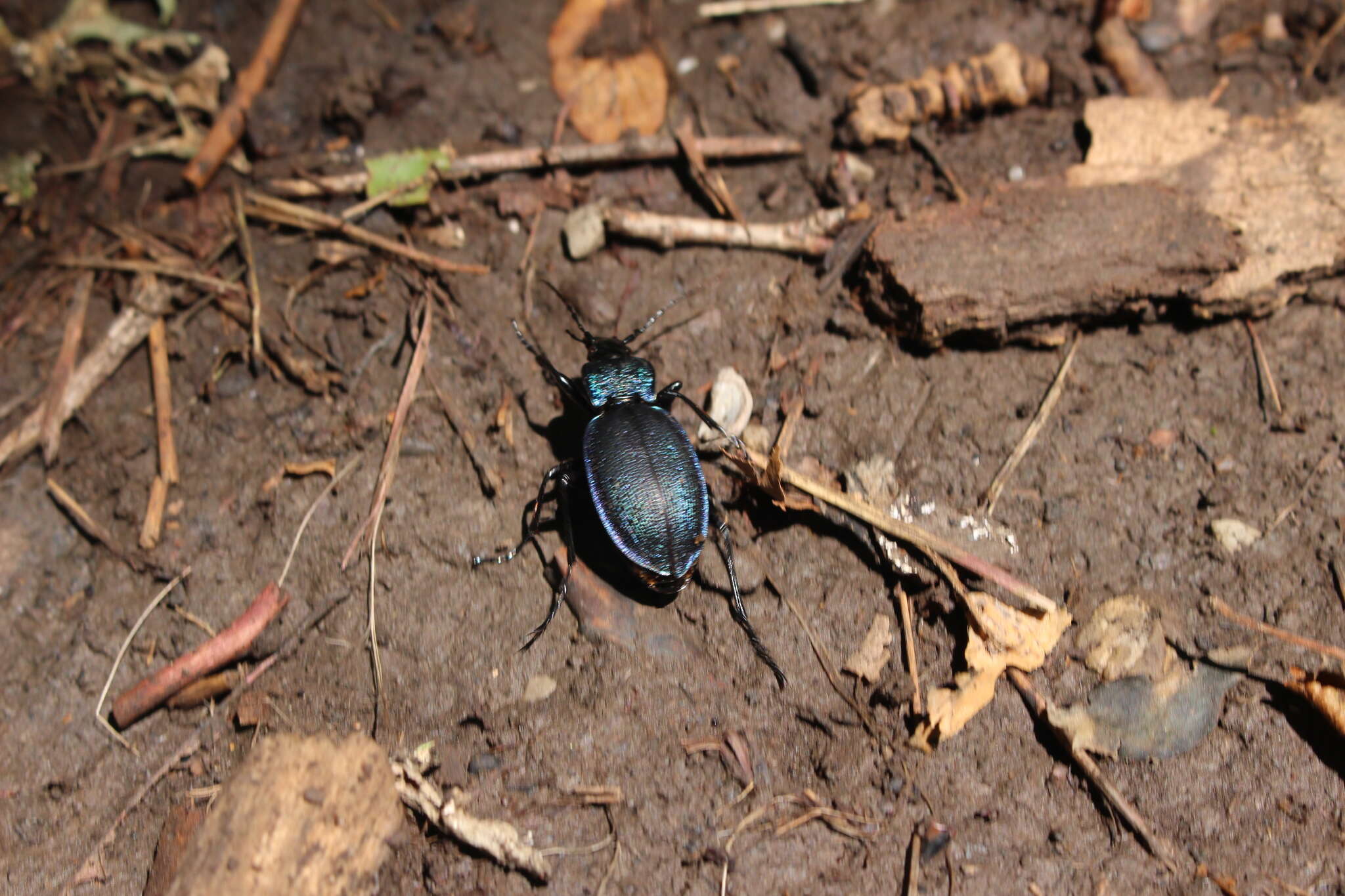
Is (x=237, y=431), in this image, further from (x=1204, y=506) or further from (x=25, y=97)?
(x=1204, y=506)

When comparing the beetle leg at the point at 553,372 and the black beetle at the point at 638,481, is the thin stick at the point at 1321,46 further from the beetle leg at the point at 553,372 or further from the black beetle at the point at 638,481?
the beetle leg at the point at 553,372

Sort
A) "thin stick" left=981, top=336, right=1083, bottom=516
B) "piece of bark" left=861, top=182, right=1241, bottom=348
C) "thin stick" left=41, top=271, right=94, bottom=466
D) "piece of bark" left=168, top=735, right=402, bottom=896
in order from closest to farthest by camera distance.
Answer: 1. "piece of bark" left=168, top=735, right=402, bottom=896
2. "thin stick" left=981, top=336, right=1083, bottom=516
3. "piece of bark" left=861, top=182, right=1241, bottom=348
4. "thin stick" left=41, top=271, right=94, bottom=466

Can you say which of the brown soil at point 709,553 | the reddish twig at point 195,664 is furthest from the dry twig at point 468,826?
the reddish twig at point 195,664

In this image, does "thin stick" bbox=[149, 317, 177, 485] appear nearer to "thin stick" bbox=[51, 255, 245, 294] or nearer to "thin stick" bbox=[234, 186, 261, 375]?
"thin stick" bbox=[51, 255, 245, 294]

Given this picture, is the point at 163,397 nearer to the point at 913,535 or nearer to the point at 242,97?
the point at 242,97

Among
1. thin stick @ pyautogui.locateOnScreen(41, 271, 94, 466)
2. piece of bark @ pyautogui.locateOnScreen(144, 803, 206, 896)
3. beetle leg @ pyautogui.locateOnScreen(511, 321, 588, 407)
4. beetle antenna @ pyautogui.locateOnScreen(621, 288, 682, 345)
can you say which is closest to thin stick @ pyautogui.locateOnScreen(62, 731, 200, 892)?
piece of bark @ pyautogui.locateOnScreen(144, 803, 206, 896)

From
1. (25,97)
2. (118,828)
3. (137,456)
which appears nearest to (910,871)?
(118,828)

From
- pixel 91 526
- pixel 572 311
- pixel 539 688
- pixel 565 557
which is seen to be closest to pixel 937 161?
pixel 572 311
